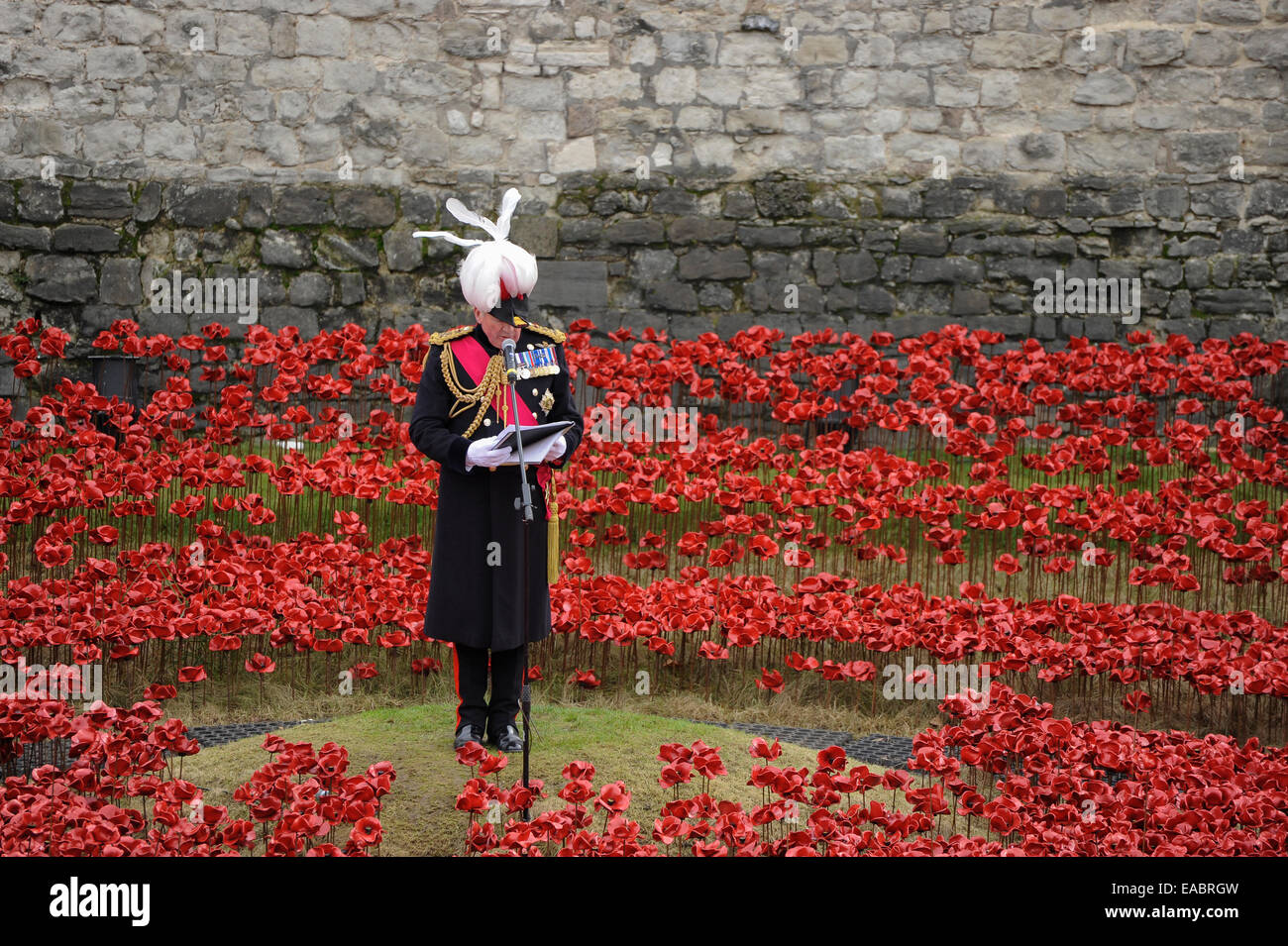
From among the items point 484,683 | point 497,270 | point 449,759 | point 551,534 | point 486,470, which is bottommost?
point 449,759

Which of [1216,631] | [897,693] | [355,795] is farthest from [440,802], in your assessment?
[1216,631]

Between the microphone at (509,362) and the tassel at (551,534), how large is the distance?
0.38 metres

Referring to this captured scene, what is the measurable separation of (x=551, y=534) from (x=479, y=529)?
231 millimetres

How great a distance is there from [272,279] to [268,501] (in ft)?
10.5

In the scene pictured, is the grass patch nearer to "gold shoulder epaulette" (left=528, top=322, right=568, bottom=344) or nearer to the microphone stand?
the microphone stand

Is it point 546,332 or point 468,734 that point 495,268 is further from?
point 468,734

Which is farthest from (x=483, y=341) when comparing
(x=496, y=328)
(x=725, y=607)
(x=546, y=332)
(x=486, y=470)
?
(x=725, y=607)

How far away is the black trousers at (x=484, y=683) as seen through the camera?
166 inches

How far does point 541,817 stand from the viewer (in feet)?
10.5

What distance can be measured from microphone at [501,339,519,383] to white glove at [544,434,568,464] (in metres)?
0.24

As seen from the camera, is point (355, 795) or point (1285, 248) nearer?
point (355, 795)

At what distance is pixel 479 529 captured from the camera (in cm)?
411

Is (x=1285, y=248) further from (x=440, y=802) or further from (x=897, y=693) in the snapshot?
(x=440, y=802)
